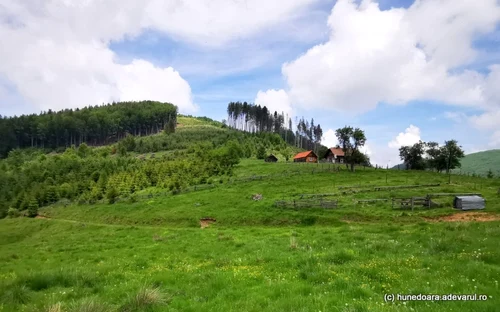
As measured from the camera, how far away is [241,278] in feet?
39.9

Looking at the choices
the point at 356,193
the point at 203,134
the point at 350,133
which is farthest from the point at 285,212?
the point at 203,134

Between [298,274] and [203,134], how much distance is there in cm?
17815

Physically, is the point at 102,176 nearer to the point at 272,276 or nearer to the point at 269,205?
the point at 269,205

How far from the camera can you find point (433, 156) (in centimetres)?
9694

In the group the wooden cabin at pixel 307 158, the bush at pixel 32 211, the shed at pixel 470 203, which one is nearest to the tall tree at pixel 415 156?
the wooden cabin at pixel 307 158

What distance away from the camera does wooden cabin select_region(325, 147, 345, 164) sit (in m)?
120

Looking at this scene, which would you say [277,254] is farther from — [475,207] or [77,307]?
[475,207]

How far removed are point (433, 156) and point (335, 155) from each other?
1303 inches

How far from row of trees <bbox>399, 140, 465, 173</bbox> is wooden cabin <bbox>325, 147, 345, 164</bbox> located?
21064 millimetres

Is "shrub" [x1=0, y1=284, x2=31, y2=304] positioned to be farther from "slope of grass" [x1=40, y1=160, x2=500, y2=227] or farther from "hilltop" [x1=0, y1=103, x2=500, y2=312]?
"slope of grass" [x1=40, y1=160, x2=500, y2=227]

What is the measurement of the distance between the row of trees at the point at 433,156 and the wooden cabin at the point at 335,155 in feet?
69.1

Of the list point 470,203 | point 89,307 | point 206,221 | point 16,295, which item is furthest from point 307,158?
point 89,307

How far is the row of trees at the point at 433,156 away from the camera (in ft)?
Answer: 301

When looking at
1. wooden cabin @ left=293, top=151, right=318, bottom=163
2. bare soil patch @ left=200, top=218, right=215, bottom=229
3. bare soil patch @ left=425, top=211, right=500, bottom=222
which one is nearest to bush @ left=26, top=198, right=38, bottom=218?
bare soil patch @ left=200, top=218, right=215, bottom=229
